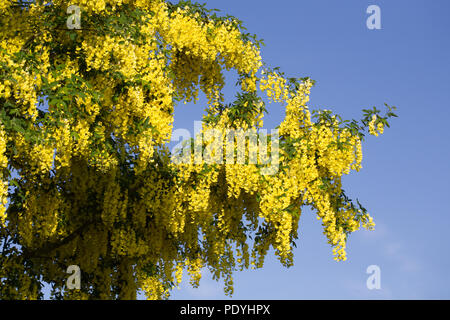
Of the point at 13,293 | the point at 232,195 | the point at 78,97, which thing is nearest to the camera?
the point at 78,97

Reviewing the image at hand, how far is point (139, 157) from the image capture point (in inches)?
327

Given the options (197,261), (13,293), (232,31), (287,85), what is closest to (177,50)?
(232,31)

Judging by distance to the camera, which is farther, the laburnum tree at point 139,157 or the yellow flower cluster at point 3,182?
the laburnum tree at point 139,157

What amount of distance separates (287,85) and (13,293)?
5.34 meters

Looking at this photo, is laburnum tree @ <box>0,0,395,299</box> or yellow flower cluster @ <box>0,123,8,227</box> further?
laburnum tree @ <box>0,0,395,299</box>

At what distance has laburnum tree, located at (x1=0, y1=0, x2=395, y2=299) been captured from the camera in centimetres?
786

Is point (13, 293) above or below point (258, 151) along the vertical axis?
below

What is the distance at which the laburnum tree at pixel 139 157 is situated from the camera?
786 centimetres

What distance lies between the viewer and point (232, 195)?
945 cm

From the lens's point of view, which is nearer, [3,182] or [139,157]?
[3,182]
